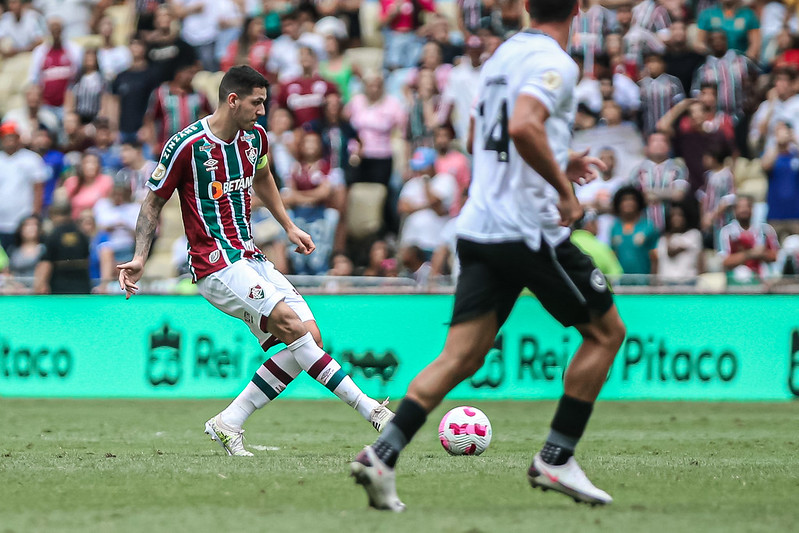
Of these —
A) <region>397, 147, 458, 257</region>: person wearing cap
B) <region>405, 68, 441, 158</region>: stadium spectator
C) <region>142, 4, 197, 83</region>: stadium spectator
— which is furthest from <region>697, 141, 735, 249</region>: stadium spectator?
<region>142, 4, 197, 83</region>: stadium spectator

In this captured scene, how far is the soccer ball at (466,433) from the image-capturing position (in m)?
8.95

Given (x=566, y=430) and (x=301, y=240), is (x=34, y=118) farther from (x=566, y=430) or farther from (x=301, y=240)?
(x=566, y=430)

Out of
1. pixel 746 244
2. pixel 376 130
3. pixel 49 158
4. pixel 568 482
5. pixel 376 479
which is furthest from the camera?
pixel 49 158

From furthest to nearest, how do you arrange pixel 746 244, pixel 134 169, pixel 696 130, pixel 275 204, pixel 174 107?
pixel 174 107
pixel 134 169
pixel 696 130
pixel 746 244
pixel 275 204

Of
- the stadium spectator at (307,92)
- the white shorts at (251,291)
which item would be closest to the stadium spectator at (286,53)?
the stadium spectator at (307,92)

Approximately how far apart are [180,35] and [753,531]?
16.7m

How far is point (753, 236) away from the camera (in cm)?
1579

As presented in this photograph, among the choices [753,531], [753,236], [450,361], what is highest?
[450,361]

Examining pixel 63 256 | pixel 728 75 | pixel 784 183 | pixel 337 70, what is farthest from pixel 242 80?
pixel 337 70

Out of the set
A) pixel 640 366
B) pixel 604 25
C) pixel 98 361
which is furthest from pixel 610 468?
pixel 604 25

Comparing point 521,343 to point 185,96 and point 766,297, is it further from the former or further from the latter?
point 185,96

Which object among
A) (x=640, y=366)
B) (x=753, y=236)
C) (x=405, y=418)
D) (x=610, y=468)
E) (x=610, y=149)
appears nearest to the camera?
(x=405, y=418)

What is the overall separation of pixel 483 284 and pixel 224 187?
317 cm

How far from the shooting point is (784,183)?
16.6 metres
